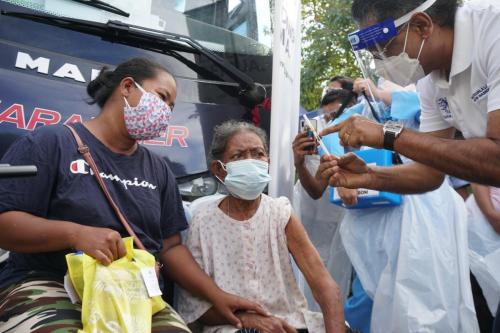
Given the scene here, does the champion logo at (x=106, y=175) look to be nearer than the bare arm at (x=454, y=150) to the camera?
No

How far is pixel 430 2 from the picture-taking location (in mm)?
1897

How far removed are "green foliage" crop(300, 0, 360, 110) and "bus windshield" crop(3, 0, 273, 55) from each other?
461 centimetres

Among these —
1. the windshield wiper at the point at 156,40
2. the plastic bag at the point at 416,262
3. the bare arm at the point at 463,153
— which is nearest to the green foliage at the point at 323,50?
the windshield wiper at the point at 156,40

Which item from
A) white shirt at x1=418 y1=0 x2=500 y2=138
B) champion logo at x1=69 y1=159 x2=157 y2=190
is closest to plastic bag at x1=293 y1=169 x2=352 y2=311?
white shirt at x1=418 y1=0 x2=500 y2=138

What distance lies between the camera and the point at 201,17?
9.61 feet

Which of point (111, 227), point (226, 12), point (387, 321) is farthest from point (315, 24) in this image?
point (111, 227)

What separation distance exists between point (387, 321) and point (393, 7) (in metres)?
1.41

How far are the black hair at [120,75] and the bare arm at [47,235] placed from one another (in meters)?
0.61

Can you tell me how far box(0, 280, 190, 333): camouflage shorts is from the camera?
5.04ft

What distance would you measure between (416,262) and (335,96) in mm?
1235

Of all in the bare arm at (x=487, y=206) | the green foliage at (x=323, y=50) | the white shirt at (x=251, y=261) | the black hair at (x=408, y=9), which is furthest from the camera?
the green foliage at (x=323, y=50)

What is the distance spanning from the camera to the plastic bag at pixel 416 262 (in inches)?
97.4

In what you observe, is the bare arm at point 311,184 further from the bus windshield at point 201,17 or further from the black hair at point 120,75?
the black hair at point 120,75

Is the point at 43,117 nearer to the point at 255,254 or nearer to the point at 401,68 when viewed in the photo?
the point at 255,254
